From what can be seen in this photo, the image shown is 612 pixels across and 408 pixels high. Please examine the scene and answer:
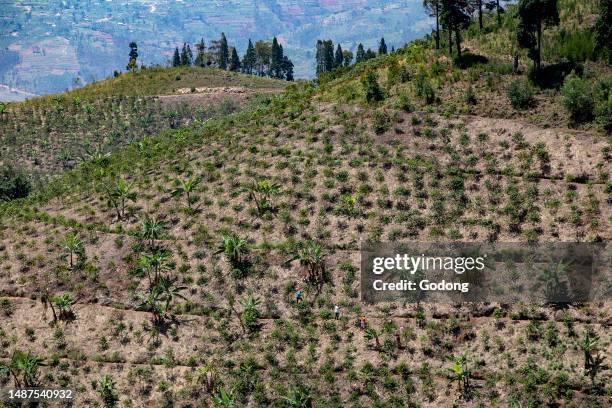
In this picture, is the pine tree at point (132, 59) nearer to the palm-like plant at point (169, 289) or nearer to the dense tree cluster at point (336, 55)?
the dense tree cluster at point (336, 55)

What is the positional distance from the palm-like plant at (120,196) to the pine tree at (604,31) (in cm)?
3216

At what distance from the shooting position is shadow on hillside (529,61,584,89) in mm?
47000

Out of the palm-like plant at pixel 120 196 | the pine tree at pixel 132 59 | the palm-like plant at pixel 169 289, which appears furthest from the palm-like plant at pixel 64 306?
the pine tree at pixel 132 59

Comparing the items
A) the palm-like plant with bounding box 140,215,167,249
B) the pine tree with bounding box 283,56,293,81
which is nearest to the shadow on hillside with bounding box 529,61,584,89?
the palm-like plant with bounding box 140,215,167,249

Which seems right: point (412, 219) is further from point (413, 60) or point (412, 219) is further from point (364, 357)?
point (413, 60)

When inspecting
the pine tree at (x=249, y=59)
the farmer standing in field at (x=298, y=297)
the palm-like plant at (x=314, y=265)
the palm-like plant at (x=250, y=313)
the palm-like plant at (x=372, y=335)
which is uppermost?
the pine tree at (x=249, y=59)

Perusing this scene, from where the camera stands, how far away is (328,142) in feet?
157

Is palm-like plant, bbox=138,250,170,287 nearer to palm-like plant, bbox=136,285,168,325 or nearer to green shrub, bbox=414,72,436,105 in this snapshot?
palm-like plant, bbox=136,285,168,325

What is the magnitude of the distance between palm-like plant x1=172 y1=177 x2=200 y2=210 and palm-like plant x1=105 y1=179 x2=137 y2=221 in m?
3.03

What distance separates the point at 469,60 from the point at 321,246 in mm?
20496

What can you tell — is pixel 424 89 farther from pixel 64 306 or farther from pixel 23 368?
pixel 23 368

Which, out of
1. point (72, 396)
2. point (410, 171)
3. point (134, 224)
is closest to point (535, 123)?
point (410, 171)

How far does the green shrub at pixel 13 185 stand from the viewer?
194ft

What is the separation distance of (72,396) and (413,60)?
114ft
